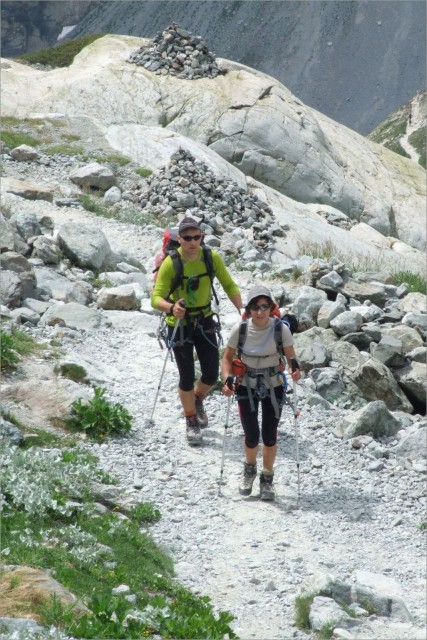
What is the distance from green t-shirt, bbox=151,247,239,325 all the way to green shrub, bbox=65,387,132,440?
160 centimetres

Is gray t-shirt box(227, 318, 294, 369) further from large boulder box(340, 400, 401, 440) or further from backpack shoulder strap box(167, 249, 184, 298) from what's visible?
large boulder box(340, 400, 401, 440)

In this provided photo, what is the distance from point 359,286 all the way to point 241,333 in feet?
33.9

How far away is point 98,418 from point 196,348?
1771 millimetres

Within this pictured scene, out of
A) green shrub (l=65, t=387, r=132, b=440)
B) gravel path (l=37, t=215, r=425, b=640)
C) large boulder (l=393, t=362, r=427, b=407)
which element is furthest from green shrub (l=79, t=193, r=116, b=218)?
green shrub (l=65, t=387, r=132, b=440)

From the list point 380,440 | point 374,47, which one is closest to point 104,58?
point 380,440

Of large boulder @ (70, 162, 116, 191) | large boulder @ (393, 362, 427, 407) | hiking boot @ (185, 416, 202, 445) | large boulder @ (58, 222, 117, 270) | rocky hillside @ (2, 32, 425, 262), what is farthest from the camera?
rocky hillside @ (2, 32, 425, 262)

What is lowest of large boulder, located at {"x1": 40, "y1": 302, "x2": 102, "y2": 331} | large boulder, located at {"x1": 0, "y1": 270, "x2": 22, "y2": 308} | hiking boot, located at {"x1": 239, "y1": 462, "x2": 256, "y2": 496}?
large boulder, located at {"x1": 40, "y1": 302, "x2": 102, "y2": 331}

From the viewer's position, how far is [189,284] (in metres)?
11.9

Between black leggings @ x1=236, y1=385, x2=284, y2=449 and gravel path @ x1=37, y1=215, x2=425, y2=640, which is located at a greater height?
black leggings @ x1=236, y1=385, x2=284, y2=449

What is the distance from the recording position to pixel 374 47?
578 feet

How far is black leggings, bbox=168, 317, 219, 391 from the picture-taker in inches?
477

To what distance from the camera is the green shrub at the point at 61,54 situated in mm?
73375

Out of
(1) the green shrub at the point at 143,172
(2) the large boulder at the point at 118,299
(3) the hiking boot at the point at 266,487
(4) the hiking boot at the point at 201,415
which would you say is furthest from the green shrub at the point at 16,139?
(3) the hiking boot at the point at 266,487

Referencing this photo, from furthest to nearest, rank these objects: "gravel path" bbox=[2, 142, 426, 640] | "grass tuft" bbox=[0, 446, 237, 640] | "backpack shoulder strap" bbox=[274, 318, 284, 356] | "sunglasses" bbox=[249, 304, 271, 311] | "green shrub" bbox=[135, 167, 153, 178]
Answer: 1. "green shrub" bbox=[135, 167, 153, 178]
2. "backpack shoulder strap" bbox=[274, 318, 284, 356]
3. "sunglasses" bbox=[249, 304, 271, 311]
4. "gravel path" bbox=[2, 142, 426, 640]
5. "grass tuft" bbox=[0, 446, 237, 640]
